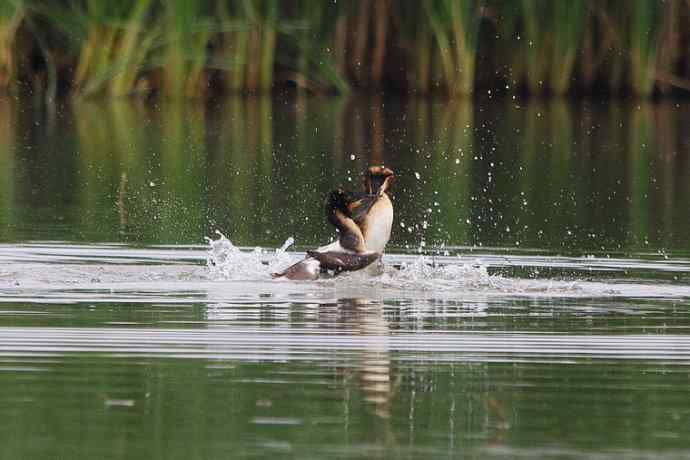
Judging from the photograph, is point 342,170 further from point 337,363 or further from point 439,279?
point 337,363

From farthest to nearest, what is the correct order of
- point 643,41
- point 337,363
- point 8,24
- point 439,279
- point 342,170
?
1. point 643,41
2. point 8,24
3. point 342,170
4. point 439,279
5. point 337,363

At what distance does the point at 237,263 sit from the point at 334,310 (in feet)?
5.89

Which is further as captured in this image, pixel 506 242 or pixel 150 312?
pixel 506 242

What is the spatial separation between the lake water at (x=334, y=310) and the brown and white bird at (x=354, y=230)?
120mm

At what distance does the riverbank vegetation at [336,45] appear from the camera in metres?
27.8

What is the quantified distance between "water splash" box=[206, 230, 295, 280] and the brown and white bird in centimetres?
21

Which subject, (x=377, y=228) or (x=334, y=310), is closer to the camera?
(x=334, y=310)

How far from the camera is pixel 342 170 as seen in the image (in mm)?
20219

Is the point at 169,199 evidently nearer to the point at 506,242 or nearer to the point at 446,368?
the point at 506,242

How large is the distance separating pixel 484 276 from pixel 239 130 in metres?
14.8

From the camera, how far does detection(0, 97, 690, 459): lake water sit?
677cm

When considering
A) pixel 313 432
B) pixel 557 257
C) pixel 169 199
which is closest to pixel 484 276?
pixel 557 257

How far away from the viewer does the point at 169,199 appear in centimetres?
1702

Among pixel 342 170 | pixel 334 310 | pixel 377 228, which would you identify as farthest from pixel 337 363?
pixel 342 170
